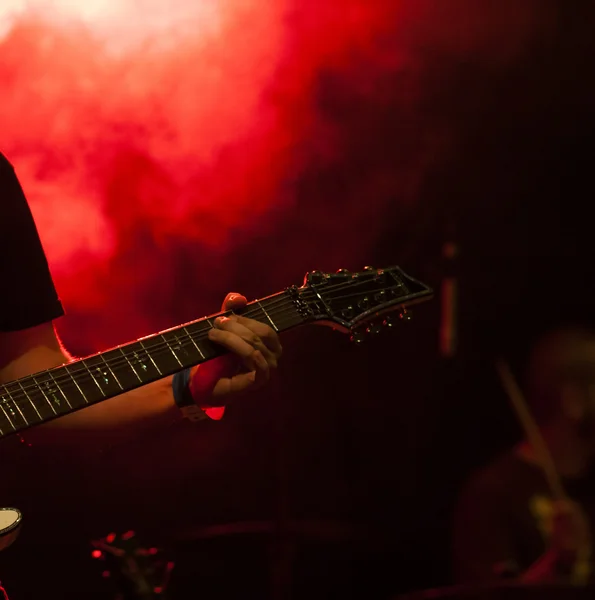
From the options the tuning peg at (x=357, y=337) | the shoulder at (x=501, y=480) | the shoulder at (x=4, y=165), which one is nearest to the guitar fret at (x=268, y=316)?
the tuning peg at (x=357, y=337)

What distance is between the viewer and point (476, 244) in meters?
3.23

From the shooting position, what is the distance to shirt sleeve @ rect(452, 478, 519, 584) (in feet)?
9.27

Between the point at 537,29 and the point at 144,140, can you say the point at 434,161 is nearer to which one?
the point at 537,29

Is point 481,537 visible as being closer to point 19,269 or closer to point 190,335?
point 190,335

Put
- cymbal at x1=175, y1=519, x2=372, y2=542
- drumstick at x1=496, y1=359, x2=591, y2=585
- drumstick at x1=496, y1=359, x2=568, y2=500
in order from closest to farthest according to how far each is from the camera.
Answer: cymbal at x1=175, y1=519, x2=372, y2=542 → drumstick at x1=496, y1=359, x2=591, y2=585 → drumstick at x1=496, y1=359, x2=568, y2=500

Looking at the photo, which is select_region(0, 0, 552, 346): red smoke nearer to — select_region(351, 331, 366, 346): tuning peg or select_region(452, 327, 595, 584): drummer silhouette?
select_region(452, 327, 595, 584): drummer silhouette

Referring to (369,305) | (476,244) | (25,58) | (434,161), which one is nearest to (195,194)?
(25,58)

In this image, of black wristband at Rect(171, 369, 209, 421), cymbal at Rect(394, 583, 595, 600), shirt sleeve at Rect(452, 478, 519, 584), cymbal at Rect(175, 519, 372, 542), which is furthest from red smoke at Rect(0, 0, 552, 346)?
cymbal at Rect(394, 583, 595, 600)

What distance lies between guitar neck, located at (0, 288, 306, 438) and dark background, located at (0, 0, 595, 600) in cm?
147

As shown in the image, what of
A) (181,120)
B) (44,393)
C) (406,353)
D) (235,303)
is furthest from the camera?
(406,353)

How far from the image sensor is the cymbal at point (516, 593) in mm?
1594

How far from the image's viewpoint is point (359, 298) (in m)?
1.61

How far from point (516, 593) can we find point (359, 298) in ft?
2.35

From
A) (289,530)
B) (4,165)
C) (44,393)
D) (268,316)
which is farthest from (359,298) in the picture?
(289,530)
